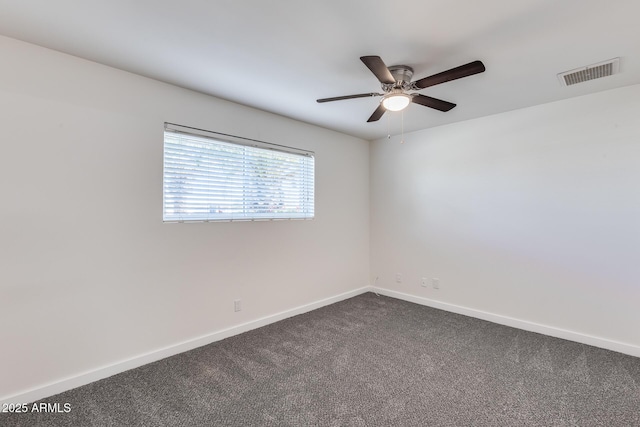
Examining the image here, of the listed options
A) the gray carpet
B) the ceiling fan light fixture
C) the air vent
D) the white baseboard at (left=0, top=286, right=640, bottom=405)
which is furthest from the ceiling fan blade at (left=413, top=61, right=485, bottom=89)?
the white baseboard at (left=0, top=286, right=640, bottom=405)

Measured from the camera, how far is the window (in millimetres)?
2652

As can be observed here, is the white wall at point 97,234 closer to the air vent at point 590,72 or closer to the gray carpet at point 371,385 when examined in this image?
the gray carpet at point 371,385

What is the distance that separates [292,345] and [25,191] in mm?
2400

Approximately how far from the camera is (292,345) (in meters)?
2.78

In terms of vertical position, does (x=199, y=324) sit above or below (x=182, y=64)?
below

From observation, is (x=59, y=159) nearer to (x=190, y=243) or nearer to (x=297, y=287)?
(x=190, y=243)

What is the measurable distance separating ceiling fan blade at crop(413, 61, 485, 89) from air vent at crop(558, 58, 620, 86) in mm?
1217

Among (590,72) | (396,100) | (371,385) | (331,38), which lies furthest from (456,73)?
(371,385)

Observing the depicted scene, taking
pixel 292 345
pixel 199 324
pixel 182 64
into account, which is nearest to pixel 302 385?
pixel 292 345

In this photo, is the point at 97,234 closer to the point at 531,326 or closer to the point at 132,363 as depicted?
the point at 132,363

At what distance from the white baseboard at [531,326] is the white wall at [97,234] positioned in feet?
7.44

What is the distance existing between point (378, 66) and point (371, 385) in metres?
2.22

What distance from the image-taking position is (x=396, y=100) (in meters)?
2.24

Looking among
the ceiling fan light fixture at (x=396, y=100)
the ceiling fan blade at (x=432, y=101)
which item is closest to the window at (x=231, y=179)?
the ceiling fan light fixture at (x=396, y=100)
